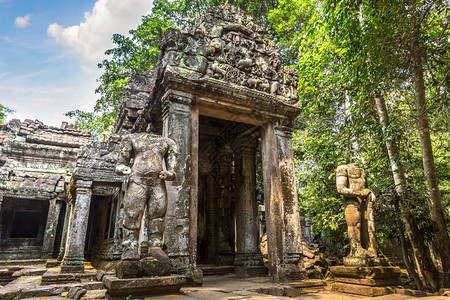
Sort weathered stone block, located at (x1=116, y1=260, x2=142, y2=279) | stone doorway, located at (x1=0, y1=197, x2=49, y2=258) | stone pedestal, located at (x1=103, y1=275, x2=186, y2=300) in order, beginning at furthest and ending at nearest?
stone doorway, located at (x1=0, y1=197, x2=49, y2=258) < weathered stone block, located at (x1=116, y1=260, x2=142, y2=279) < stone pedestal, located at (x1=103, y1=275, x2=186, y2=300)

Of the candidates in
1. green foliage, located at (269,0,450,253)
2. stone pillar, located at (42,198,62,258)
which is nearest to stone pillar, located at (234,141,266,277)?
green foliage, located at (269,0,450,253)

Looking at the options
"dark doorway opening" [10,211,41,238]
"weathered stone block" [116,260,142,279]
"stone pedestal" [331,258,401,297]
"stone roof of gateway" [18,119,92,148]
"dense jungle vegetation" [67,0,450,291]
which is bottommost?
"stone pedestal" [331,258,401,297]

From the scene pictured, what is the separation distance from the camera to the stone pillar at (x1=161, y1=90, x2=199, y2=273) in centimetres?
525

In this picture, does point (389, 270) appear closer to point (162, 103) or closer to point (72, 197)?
point (162, 103)

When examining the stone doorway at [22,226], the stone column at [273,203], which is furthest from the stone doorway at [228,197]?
the stone doorway at [22,226]

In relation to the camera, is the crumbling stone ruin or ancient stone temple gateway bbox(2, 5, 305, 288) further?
the crumbling stone ruin

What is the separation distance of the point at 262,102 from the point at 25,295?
6.24 metres

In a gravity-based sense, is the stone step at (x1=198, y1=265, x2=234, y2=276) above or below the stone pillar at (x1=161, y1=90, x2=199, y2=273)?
below

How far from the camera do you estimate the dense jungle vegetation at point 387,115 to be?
6.00m

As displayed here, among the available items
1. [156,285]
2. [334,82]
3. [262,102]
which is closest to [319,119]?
[334,82]

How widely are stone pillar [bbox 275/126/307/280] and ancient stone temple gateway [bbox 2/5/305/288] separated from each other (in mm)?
23

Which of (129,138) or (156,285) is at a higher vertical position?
(129,138)

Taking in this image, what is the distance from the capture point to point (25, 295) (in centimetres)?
523

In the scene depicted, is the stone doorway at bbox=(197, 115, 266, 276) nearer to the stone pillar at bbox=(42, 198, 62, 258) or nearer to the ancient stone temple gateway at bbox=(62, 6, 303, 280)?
the ancient stone temple gateway at bbox=(62, 6, 303, 280)
